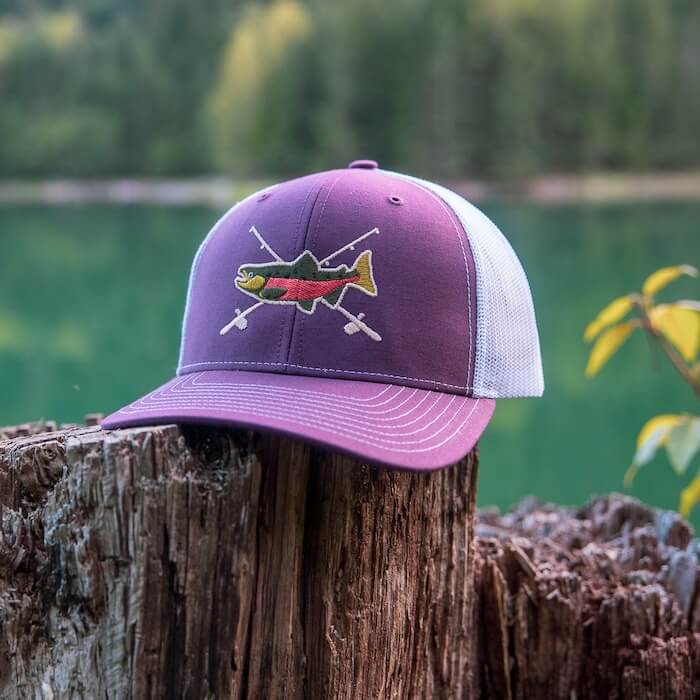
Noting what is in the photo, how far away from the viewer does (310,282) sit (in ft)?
1.75

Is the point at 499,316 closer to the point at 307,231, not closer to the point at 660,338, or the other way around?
the point at 307,231

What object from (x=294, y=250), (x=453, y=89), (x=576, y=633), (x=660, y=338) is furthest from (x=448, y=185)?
(x=294, y=250)

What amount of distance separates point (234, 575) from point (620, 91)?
20.9 feet

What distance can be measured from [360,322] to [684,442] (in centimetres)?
42

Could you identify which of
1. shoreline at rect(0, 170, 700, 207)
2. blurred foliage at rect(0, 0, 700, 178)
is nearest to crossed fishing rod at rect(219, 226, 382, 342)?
shoreline at rect(0, 170, 700, 207)

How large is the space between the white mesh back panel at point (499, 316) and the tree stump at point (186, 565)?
4.1 inches

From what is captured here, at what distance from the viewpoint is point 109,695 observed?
455 millimetres

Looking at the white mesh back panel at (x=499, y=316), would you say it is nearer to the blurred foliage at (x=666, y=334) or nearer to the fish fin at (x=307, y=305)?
the fish fin at (x=307, y=305)

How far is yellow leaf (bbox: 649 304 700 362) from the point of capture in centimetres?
81

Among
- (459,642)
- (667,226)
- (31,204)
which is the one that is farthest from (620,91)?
(459,642)

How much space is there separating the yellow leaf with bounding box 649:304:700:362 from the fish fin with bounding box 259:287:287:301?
17.2 inches

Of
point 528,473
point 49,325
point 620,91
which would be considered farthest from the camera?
point 620,91

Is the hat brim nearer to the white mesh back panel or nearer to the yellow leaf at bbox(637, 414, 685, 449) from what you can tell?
the white mesh back panel

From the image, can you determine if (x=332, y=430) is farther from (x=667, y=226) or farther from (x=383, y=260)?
(x=667, y=226)
